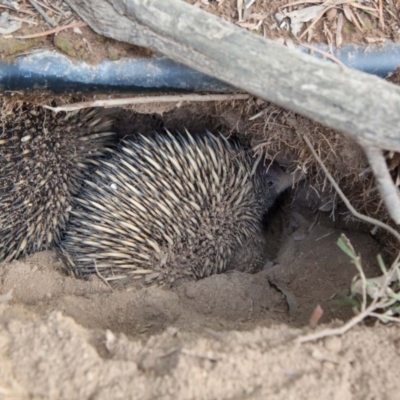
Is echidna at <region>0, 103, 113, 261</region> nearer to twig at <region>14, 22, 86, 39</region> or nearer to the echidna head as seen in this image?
twig at <region>14, 22, 86, 39</region>

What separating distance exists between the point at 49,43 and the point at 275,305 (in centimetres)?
203

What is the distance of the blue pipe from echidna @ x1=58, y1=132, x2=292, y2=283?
829 mm

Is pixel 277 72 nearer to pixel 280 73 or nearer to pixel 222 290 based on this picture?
pixel 280 73

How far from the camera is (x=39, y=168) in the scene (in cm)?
350

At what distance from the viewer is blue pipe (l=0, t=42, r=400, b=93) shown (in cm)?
288

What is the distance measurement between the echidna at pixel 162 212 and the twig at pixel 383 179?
63.0 inches

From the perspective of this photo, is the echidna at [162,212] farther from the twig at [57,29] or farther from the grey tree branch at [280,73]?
the grey tree branch at [280,73]

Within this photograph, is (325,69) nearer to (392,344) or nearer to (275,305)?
(392,344)

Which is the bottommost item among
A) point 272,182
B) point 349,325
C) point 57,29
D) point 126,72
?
point 272,182

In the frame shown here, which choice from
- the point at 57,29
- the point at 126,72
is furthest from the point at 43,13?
the point at 126,72

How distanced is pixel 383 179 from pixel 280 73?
65cm

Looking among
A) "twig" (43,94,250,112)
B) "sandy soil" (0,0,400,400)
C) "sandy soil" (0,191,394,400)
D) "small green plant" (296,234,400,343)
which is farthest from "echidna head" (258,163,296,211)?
"small green plant" (296,234,400,343)

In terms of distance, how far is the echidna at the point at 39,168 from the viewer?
3.38 meters

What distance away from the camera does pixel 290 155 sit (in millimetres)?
3516
